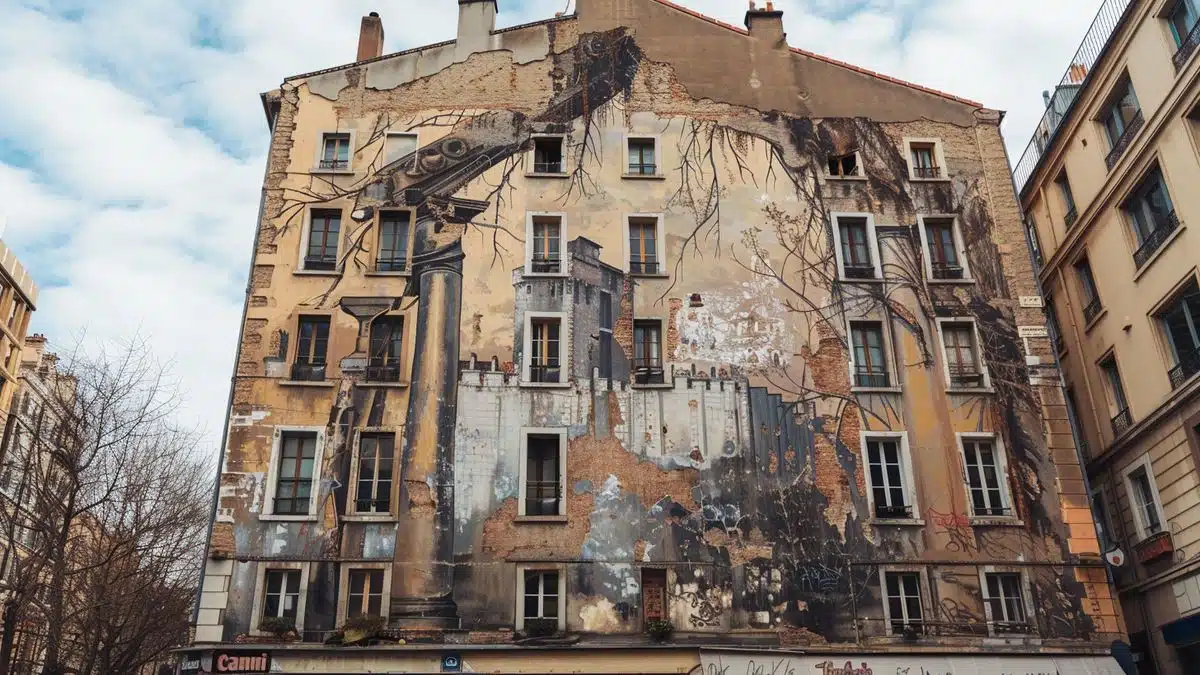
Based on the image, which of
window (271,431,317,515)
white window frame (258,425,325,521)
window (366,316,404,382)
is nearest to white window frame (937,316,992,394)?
window (366,316,404,382)

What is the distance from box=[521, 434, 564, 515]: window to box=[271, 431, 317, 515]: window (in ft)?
15.6

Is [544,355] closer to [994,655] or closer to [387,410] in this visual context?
[387,410]

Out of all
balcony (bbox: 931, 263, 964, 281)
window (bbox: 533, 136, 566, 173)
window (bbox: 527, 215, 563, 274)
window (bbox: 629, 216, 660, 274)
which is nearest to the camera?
window (bbox: 527, 215, 563, 274)

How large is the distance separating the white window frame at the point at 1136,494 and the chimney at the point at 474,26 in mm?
19779

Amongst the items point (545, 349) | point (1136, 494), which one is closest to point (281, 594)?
point (545, 349)

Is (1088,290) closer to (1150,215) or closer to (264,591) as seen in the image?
(1150,215)

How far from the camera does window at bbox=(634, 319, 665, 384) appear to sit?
22.1 metres

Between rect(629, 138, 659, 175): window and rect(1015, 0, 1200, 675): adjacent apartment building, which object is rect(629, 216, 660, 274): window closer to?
rect(629, 138, 659, 175): window

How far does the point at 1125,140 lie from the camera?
23234mm

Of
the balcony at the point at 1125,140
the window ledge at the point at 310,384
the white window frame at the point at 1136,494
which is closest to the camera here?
the white window frame at the point at 1136,494

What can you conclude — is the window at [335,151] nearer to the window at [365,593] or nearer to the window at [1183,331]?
the window at [365,593]

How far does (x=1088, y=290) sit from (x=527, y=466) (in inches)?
641

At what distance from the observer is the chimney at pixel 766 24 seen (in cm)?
2680

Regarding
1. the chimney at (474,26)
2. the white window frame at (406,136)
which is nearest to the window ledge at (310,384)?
the white window frame at (406,136)
